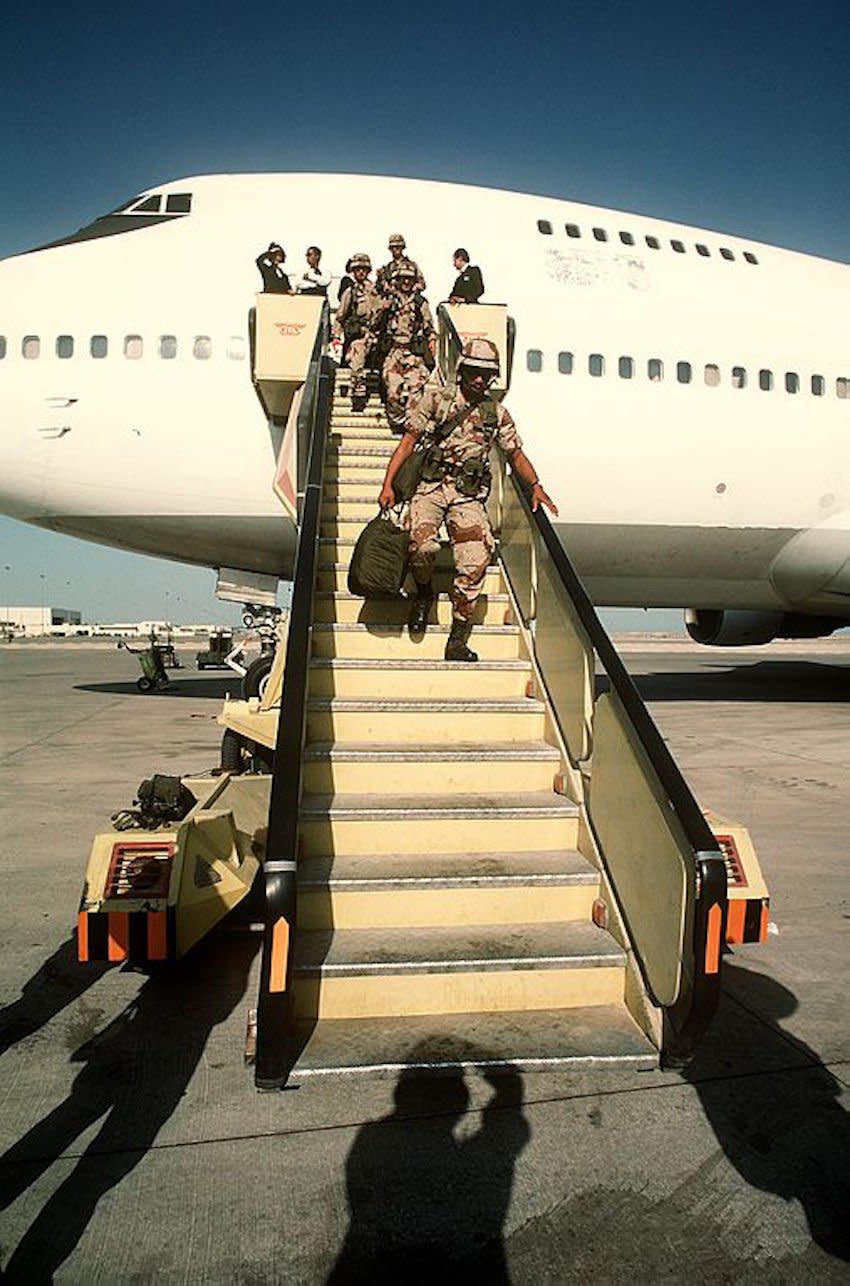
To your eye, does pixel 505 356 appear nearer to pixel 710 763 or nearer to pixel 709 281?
pixel 709 281

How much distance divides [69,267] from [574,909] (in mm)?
10438

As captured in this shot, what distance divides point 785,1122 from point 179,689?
57.1ft

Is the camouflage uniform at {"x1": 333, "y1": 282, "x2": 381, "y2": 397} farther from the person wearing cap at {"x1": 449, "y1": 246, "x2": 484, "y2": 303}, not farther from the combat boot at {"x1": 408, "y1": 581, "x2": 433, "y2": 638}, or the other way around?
the combat boot at {"x1": 408, "y1": 581, "x2": 433, "y2": 638}

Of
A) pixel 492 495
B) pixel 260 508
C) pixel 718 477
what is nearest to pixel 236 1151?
pixel 492 495

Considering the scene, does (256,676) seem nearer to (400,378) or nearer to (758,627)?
(400,378)

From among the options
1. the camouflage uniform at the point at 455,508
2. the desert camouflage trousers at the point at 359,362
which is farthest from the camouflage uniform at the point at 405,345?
the camouflage uniform at the point at 455,508

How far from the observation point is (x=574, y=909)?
3.82 metres

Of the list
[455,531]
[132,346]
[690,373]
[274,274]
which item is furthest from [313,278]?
[455,531]

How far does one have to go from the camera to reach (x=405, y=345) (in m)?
9.12

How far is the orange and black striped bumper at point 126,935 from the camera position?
3.66 m

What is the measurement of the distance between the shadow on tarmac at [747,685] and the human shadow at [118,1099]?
554 inches

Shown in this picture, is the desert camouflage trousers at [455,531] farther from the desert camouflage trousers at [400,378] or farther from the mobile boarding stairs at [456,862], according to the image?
the desert camouflage trousers at [400,378]

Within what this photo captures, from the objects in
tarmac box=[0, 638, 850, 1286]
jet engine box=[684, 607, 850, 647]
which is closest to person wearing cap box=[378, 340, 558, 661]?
tarmac box=[0, 638, 850, 1286]

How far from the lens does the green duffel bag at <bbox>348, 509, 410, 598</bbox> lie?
5156 millimetres
